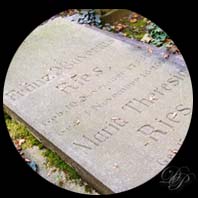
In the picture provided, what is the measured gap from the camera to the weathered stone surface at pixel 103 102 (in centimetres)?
283

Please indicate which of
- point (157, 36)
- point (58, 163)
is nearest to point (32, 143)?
point (58, 163)

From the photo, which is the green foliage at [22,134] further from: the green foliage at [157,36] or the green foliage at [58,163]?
the green foliage at [157,36]

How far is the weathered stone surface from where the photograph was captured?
2.83 m

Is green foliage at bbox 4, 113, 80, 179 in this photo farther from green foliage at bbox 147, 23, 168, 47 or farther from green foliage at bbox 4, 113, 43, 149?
green foliage at bbox 147, 23, 168, 47

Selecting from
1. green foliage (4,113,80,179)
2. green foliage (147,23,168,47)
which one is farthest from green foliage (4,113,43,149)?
green foliage (147,23,168,47)

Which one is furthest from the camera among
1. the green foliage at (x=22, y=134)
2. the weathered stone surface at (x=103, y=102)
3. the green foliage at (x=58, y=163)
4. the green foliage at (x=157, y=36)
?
the green foliage at (x=157, y=36)

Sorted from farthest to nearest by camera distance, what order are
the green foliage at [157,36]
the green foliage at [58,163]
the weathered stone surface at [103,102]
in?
1. the green foliage at [157,36]
2. the green foliage at [58,163]
3. the weathered stone surface at [103,102]

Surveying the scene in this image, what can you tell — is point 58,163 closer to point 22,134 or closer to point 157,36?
point 22,134

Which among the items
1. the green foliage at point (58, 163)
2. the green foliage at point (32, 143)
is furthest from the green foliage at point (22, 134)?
the green foliage at point (58, 163)

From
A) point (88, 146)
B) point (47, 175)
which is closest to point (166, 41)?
point (88, 146)

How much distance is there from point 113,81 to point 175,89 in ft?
2.12

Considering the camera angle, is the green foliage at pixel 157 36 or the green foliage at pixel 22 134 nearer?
the green foliage at pixel 22 134

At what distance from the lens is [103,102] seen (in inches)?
134

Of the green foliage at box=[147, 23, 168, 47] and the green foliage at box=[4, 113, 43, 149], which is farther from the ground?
the green foliage at box=[147, 23, 168, 47]
